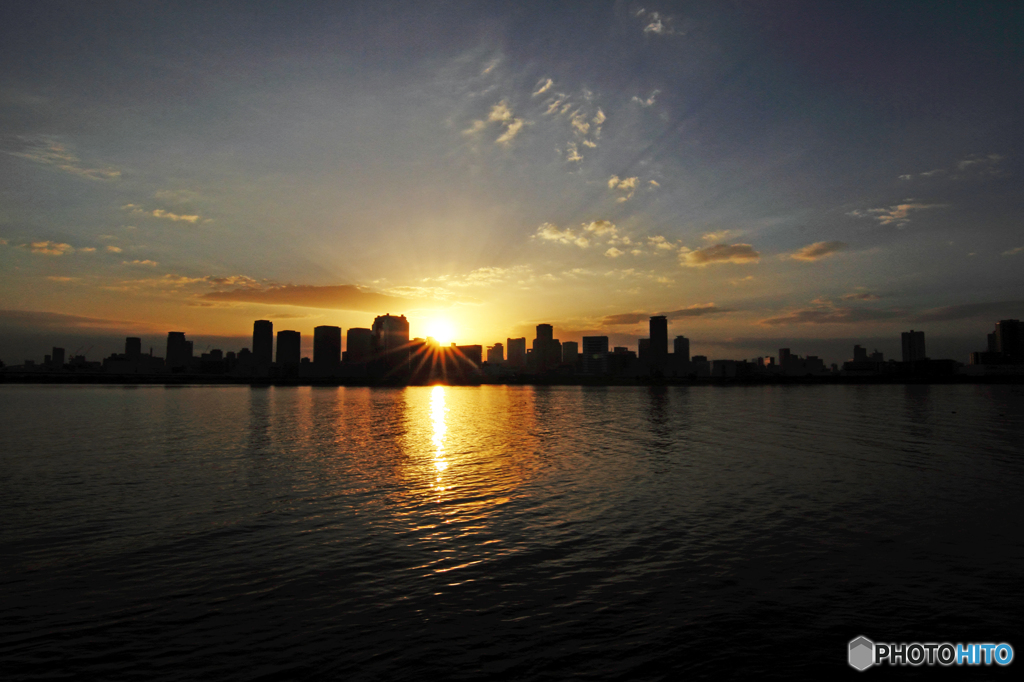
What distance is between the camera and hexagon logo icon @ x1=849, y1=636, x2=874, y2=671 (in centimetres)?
1520

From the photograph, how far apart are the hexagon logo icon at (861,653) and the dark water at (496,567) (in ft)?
1.06

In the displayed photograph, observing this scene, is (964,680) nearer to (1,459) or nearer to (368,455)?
(368,455)

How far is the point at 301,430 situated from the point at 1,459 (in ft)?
126

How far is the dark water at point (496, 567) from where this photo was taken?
15203mm

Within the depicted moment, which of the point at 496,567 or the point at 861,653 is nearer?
the point at 861,653

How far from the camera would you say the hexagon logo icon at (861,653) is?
49.9 ft

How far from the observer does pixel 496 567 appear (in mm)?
22297

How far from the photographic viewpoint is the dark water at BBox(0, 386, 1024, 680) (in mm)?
15203

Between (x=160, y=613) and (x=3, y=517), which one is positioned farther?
(x=3, y=517)

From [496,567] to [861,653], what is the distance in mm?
13256

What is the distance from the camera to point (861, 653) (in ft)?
51.3

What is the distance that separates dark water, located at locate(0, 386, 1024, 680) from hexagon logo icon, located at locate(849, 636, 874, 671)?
0.32 m

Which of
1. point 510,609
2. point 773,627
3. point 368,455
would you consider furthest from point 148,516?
point 773,627

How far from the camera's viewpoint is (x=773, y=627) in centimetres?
1694
